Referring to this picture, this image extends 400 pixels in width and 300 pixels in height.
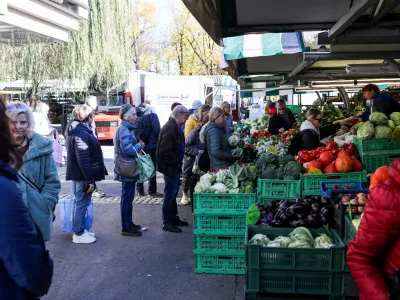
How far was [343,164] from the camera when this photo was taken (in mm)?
5359

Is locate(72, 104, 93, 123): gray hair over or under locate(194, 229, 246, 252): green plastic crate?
over

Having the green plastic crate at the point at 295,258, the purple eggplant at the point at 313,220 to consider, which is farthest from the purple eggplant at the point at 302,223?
the green plastic crate at the point at 295,258

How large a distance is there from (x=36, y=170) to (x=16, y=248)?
238cm

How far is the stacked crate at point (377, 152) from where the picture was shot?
5711 millimetres

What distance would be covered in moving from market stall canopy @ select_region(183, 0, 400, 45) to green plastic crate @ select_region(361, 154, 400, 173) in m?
1.56

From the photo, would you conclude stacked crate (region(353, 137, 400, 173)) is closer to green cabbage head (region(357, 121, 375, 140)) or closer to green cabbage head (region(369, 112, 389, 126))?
green cabbage head (region(357, 121, 375, 140))

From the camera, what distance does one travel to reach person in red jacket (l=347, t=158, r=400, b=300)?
2.11 meters

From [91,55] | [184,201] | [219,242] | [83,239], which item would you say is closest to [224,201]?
[219,242]

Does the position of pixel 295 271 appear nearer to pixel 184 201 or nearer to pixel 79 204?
pixel 79 204

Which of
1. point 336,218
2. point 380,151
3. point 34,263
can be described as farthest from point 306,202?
point 34,263

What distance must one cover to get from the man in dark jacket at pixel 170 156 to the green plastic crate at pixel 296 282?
12.1 feet

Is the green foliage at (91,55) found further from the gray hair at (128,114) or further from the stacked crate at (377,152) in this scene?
the stacked crate at (377,152)

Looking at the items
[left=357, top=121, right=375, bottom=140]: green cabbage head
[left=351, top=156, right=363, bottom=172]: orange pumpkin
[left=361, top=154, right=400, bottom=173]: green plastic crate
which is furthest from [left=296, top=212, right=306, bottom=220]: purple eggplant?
[left=357, top=121, right=375, bottom=140]: green cabbage head

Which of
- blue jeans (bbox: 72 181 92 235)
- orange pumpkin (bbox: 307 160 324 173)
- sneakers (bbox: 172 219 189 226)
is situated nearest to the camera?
orange pumpkin (bbox: 307 160 324 173)
